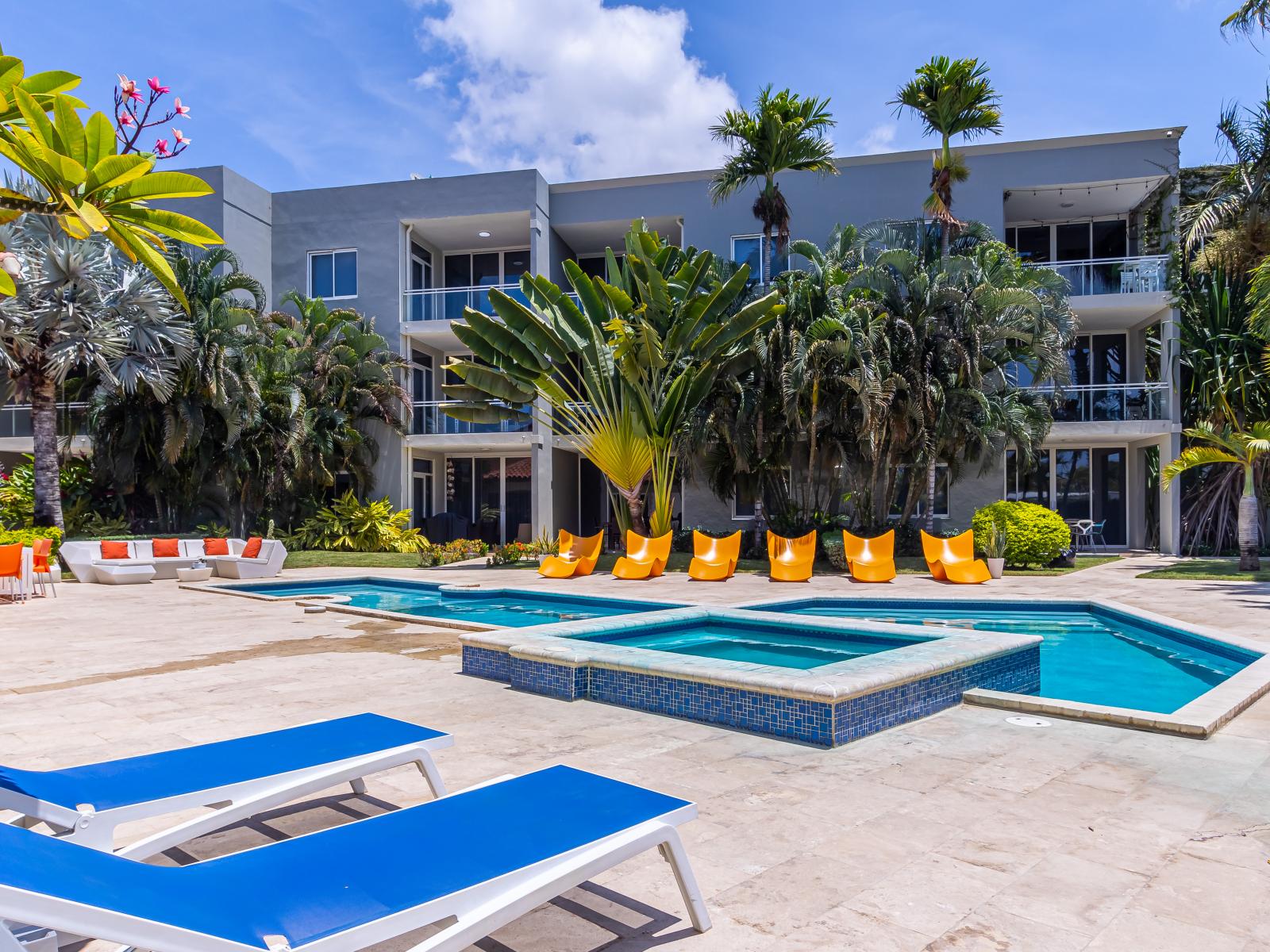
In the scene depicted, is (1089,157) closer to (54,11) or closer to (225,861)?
(54,11)

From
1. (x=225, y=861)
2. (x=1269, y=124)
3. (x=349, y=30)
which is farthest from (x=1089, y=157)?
(x=225, y=861)

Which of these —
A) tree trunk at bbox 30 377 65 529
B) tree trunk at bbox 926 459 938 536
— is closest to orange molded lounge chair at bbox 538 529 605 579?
tree trunk at bbox 926 459 938 536

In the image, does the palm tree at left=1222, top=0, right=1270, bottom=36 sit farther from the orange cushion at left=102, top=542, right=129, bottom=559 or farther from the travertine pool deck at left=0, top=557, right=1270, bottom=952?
the orange cushion at left=102, top=542, right=129, bottom=559

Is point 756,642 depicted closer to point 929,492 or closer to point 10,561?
point 929,492

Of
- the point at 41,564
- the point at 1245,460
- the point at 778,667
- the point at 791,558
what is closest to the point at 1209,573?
the point at 1245,460

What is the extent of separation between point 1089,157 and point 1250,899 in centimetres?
2161

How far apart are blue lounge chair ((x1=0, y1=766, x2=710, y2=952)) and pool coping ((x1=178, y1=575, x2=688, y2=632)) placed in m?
5.19

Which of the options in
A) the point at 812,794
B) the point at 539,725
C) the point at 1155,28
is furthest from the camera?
the point at 1155,28

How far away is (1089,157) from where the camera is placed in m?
21.0

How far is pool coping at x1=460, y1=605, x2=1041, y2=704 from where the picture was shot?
5609 mm

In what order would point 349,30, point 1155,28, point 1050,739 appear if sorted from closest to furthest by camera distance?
point 1050,739
point 349,30
point 1155,28

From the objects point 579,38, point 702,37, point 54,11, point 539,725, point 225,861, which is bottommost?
point 539,725

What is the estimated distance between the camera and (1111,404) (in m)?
20.5

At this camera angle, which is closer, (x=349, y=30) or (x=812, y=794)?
(x=812, y=794)
